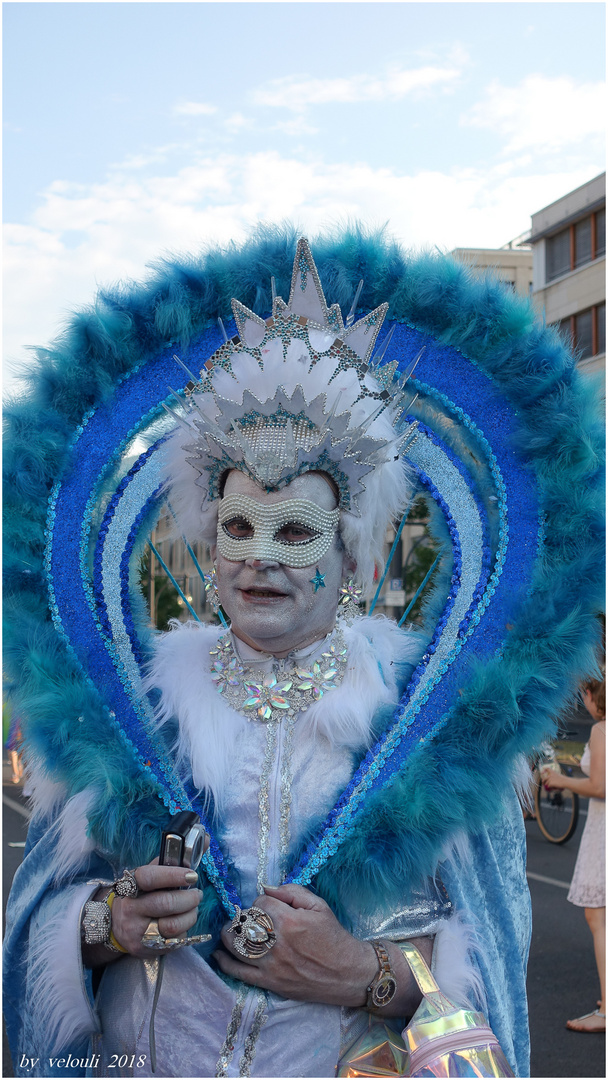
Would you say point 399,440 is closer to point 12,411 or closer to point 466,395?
point 466,395

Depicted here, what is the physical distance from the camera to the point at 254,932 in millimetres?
1830

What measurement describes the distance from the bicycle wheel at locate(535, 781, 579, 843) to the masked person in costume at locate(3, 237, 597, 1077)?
6.70 metres

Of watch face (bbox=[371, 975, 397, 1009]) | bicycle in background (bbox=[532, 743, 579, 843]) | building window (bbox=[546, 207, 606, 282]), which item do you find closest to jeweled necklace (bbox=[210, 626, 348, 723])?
watch face (bbox=[371, 975, 397, 1009])

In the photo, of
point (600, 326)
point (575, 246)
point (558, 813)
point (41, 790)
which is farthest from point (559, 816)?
point (575, 246)

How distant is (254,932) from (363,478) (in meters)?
1.07

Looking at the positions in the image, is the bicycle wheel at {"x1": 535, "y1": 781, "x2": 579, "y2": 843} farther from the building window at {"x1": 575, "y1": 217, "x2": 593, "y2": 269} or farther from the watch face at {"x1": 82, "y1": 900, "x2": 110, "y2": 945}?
the building window at {"x1": 575, "y1": 217, "x2": 593, "y2": 269}

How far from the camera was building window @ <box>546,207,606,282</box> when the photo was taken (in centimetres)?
2438

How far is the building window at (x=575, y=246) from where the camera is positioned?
80.0ft

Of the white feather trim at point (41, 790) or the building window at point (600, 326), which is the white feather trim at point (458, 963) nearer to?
the white feather trim at point (41, 790)

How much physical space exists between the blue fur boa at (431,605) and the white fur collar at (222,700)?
131mm

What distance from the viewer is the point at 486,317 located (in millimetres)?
2291

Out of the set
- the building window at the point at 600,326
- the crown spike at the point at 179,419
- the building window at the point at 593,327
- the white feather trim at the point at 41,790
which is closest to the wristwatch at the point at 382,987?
the white feather trim at the point at 41,790

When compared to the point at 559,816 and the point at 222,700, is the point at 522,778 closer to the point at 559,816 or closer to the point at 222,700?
the point at 222,700

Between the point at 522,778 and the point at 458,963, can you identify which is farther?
the point at 522,778
